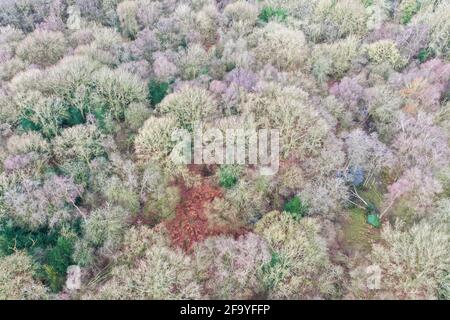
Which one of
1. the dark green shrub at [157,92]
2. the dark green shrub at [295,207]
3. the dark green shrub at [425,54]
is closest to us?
the dark green shrub at [295,207]

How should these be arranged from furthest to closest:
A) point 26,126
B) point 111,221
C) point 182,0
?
point 182,0 < point 26,126 < point 111,221

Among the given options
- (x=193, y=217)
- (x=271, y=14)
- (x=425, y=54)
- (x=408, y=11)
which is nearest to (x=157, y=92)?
(x=193, y=217)

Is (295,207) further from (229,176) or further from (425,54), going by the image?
(425,54)

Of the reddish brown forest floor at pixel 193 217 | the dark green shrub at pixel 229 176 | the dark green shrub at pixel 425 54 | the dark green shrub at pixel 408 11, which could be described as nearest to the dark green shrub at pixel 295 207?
the reddish brown forest floor at pixel 193 217

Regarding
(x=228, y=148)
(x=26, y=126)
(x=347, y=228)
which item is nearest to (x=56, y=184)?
(x=26, y=126)

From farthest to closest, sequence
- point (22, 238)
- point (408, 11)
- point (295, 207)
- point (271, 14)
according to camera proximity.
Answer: point (408, 11), point (271, 14), point (295, 207), point (22, 238)

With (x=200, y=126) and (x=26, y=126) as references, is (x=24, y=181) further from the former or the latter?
(x=200, y=126)

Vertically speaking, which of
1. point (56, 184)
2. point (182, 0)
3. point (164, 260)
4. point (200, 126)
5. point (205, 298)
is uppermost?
point (182, 0)

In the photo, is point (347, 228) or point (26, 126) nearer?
point (347, 228)

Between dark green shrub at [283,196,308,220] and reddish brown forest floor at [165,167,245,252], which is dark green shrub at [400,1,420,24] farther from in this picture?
reddish brown forest floor at [165,167,245,252]

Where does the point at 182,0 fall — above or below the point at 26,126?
above

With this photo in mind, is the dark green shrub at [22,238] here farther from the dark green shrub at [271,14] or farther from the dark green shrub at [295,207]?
the dark green shrub at [271,14]
